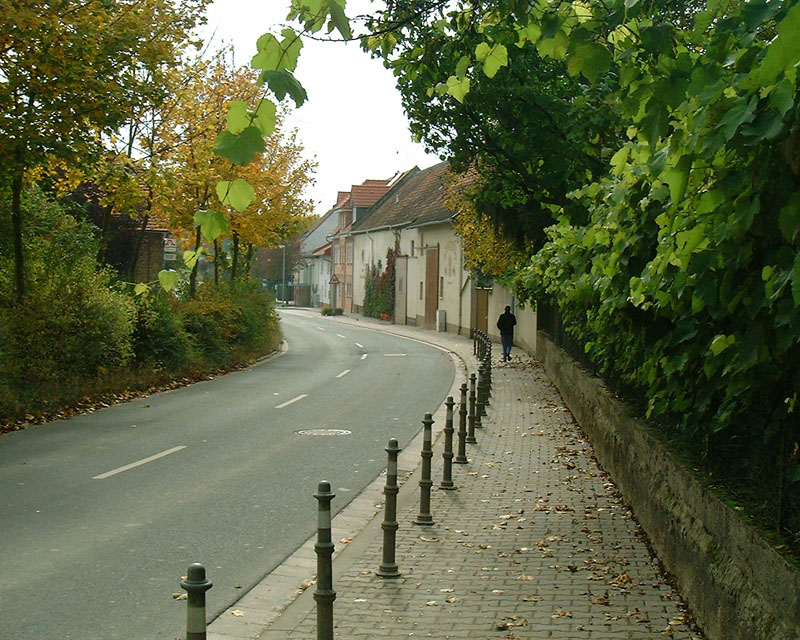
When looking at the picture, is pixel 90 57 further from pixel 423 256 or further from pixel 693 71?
pixel 423 256

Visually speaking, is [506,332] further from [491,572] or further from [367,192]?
[367,192]

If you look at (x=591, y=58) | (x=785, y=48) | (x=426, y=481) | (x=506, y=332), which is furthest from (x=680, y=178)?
(x=506, y=332)

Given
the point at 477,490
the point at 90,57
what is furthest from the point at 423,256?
the point at 477,490

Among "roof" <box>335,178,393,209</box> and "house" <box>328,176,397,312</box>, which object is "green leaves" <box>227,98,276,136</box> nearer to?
"house" <box>328,176,397,312</box>

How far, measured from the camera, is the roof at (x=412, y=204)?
5517 cm

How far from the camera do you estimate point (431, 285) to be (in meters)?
54.7

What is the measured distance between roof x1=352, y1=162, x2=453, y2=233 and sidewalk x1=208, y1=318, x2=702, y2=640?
37960mm

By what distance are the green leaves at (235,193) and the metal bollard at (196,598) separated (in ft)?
4.68

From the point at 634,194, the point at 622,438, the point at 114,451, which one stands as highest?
the point at 634,194

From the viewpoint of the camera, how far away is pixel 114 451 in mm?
13594

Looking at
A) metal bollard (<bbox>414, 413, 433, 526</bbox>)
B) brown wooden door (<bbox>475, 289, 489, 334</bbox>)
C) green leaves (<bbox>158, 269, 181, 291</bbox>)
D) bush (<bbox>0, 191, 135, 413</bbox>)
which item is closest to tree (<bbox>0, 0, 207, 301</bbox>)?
bush (<bbox>0, 191, 135, 413</bbox>)

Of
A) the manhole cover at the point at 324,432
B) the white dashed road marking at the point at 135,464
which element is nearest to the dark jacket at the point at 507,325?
the manhole cover at the point at 324,432

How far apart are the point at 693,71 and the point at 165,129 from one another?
21.9m

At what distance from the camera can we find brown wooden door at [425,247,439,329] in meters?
53.4
